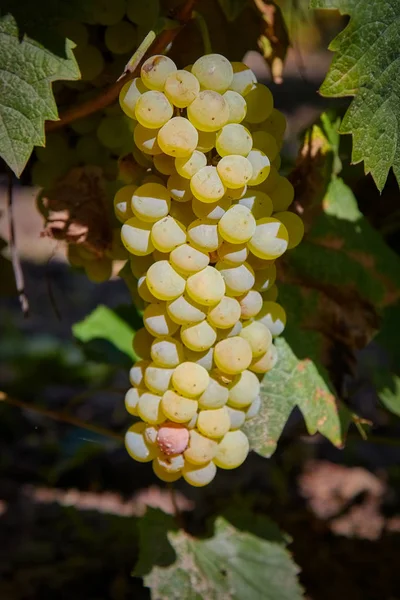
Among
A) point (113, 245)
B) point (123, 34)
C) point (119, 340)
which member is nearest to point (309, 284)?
point (113, 245)

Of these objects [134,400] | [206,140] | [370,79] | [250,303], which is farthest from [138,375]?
[370,79]

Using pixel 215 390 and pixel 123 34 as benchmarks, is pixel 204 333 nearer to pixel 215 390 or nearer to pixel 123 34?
pixel 215 390

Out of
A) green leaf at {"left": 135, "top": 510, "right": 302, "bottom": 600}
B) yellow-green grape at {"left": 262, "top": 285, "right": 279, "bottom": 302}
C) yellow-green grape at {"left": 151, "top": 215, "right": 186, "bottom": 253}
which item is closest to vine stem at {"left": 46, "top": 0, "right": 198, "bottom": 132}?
yellow-green grape at {"left": 151, "top": 215, "right": 186, "bottom": 253}

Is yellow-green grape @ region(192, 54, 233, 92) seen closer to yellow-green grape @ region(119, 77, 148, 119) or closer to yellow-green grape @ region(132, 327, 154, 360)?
yellow-green grape @ region(119, 77, 148, 119)

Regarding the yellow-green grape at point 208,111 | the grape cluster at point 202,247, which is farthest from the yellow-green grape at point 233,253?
the yellow-green grape at point 208,111

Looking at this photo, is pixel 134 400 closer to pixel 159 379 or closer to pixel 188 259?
pixel 159 379

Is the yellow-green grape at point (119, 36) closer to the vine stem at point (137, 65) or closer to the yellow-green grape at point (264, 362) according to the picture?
the vine stem at point (137, 65)

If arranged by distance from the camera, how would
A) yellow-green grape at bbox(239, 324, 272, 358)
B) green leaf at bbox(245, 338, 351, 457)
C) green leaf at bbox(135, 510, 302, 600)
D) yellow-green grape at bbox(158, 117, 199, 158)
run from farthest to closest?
green leaf at bbox(135, 510, 302, 600), green leaf at bbox(245, 338, 351, 457), yellow-green grape at bbox(239, 324, 272, 358), yellow-green grape at bbox(158, 117, 199, 158)
